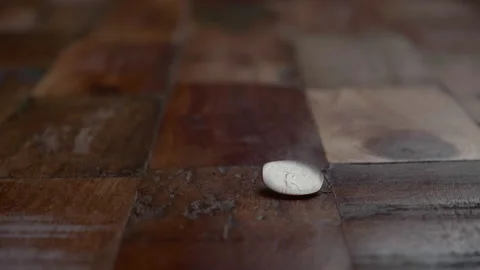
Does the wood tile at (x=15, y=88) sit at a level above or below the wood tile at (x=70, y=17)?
above

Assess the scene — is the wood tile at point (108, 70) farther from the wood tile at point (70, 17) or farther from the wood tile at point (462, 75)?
the wood tile at point (462, 75)

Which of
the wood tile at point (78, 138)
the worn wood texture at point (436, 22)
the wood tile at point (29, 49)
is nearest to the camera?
the wood tile at point (78, 138)

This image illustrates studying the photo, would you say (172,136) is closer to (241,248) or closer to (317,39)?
(241,248)

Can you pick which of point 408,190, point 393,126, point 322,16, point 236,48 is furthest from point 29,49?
point 408,190

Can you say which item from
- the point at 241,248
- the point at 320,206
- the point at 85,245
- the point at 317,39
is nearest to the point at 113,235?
the point at 85,245

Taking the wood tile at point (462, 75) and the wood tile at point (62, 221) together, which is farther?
the wood tile at point (462, 75)

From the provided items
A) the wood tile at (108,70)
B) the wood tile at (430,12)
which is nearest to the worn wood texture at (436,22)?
the wood tile at (430,12)

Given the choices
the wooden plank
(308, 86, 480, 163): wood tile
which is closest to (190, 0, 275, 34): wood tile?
the wooden plank

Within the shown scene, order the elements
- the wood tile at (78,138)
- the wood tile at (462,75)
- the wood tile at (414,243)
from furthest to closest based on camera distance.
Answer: the wood tile at (462,75)
the wood tile at (78,138)
the wood tile at (414,243)
